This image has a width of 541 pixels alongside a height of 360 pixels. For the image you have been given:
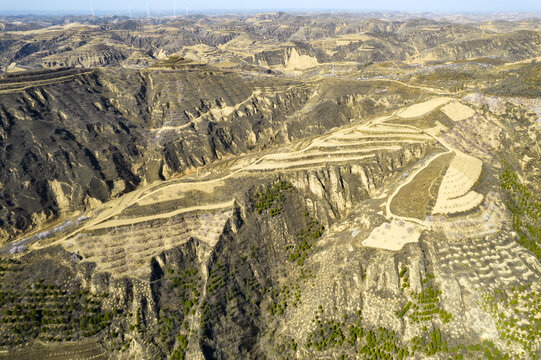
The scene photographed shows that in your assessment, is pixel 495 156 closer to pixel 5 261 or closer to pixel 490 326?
pixel 490 326

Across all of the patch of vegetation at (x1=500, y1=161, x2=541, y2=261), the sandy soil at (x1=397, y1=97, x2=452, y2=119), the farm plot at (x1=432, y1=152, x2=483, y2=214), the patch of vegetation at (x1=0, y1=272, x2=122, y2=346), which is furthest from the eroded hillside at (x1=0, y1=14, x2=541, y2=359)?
the sandy soil at (x1=397, y1=97, x2=452, y2=119)

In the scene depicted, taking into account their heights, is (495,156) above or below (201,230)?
above

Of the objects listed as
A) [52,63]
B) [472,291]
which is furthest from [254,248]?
[52,63]

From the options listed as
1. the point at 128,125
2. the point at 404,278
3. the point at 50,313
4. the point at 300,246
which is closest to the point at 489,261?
the point at 404,278

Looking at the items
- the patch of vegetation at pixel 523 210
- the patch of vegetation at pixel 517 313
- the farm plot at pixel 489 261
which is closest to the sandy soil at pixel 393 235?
the farm plot at pixel 489 261

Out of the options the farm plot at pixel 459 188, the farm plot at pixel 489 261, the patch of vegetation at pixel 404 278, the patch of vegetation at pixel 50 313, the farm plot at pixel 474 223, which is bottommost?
the patch of vegetation at pixel 50 313

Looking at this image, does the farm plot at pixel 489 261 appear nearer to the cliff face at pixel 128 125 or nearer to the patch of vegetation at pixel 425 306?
the patch of vegetation at pixel 425 306
